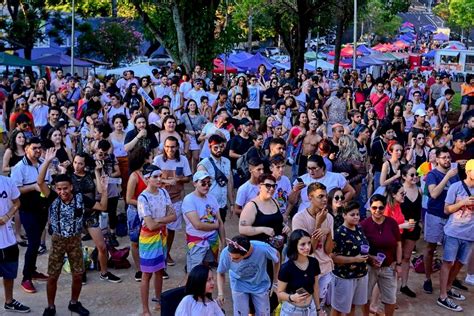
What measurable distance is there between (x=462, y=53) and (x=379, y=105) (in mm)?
29924

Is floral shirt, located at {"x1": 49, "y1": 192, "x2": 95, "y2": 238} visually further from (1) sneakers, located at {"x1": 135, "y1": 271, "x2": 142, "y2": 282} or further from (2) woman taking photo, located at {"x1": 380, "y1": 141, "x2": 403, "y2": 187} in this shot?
(2) woman taking photo, located at {"x1": 380, "y1": 141, "x2": 403, "y2": 187}

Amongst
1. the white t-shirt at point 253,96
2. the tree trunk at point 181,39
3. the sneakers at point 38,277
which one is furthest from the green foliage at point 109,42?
the sneakers at point 38,277

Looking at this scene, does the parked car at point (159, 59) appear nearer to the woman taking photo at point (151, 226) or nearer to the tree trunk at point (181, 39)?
the tree trunk at point (181, 39)

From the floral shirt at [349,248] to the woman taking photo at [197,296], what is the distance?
5.67ft

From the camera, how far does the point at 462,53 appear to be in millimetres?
41281

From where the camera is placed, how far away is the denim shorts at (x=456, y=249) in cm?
704

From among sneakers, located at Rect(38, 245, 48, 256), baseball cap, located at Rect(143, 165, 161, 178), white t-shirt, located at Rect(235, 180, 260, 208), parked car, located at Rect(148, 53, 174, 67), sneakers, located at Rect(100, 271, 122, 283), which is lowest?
sneakers, located at Rect(38, 245, 48, 256)

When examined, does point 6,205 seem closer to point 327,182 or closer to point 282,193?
point 282,193

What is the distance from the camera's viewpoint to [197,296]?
4480 mm

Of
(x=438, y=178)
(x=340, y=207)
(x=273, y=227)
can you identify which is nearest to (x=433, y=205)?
(x=438, y=178)

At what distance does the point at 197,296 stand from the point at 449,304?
3820 millimetres

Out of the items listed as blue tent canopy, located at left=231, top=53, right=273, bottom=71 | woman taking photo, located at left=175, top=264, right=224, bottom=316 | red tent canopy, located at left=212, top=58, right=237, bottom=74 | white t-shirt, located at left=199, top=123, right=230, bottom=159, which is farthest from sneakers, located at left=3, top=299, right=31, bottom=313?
blue tent canopy, located at left=231, top=53, right=273, bottom=71

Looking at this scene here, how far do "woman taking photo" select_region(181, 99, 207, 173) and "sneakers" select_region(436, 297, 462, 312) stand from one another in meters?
5.37

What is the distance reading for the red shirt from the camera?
6.00m
